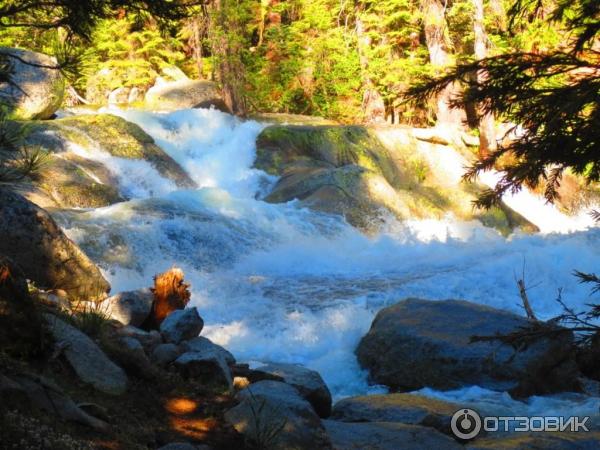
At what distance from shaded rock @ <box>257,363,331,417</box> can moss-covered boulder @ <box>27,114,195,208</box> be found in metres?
7.13

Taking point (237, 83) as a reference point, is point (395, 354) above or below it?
below

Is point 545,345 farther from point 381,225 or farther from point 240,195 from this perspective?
point 240,195

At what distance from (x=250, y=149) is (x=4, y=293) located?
48.2 feet

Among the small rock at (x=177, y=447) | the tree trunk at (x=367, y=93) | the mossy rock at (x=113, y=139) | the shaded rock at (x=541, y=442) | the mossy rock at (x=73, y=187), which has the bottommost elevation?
the small rock at (x=177, y=447)

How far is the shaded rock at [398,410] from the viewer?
4.79 m

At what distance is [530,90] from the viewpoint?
3617mm

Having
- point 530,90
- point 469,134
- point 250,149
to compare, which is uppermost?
point 469,134

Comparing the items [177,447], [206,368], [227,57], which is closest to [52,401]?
[177,447]

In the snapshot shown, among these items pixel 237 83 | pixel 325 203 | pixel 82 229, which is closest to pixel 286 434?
pixel 82 229

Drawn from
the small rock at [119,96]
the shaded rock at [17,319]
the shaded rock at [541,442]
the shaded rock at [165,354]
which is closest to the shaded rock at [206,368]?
the shaded rock at [165,354]

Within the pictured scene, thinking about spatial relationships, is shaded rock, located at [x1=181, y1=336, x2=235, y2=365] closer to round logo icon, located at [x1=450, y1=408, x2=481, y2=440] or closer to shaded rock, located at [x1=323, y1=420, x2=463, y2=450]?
shaded rock, located at [x1=323, y1=420, x2=463, y2=450]

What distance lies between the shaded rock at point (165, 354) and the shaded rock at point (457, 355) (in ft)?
8.25

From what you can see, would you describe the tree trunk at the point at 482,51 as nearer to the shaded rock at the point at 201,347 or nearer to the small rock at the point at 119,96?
the small rock at the point at 119,96

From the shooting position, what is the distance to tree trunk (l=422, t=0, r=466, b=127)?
2202 cm
